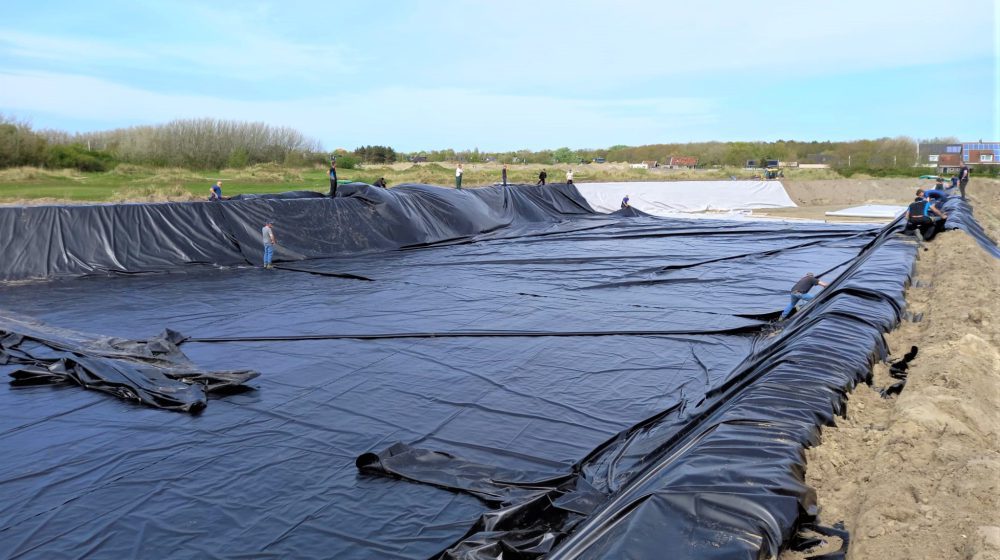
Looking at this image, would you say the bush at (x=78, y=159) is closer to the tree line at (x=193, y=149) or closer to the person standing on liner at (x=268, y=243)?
the tree line at (x=193, y=149)

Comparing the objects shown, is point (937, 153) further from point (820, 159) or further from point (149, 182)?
point (149, 182)

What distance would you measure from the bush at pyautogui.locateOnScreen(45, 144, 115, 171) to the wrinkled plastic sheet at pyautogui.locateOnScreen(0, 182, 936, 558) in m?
24.8

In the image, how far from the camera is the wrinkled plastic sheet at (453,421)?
2918 mm

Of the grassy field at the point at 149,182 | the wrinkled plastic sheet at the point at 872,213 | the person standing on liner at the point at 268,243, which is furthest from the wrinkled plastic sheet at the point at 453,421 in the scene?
the wrinkled plastic sheet at the point at 872,213

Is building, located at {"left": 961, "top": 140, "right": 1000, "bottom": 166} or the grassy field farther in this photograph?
building, located at {"left": 961, "top": 140, "right": 1000, "bottom": 166}

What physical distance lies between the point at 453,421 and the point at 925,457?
113 inches

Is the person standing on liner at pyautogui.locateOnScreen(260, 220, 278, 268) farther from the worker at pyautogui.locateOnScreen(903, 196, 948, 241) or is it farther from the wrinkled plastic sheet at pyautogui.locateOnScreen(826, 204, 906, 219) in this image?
the wrinkled plastic sheet at pyautogui.locateOnScreen(826, 204, 906, 219)

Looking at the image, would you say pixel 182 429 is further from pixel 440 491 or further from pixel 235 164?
pixel 235 164

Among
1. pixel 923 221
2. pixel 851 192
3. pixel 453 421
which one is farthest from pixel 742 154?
pixel 453 421

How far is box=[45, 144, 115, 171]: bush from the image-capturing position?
3060cm

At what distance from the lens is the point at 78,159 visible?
3247 centimetres

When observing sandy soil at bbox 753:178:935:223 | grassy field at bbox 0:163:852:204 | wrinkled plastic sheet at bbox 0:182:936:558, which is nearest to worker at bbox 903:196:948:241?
wrinkled plastic sheet at bbox 0:182:936:558

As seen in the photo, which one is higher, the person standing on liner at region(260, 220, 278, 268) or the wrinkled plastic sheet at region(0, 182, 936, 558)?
the person standing on liner at region(260, 220, 278, 268)

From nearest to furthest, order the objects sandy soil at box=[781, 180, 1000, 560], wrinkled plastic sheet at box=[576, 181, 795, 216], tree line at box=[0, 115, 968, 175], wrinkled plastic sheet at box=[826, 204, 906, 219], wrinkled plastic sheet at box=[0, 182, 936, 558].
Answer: sandy soil at box=[781, 180, 1000, 560] → wrinkled plastic sheet at box=[0, 182, 936, 558] → wrinkled plastic sheet at box=[826, 204, 906, 219] → wrinkled plastic sheet at box=[576, 181, 795, 216] → tree line at box=[0, 115, 968, 175]
